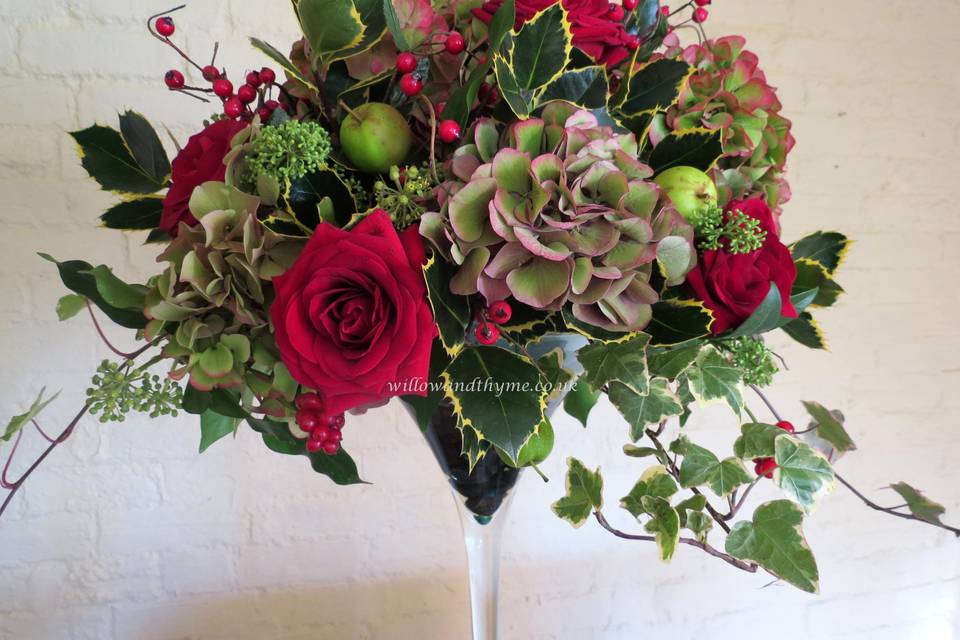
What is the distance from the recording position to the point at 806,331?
1.58 ft

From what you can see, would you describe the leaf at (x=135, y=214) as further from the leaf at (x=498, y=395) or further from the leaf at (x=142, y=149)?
the leaf at (x=498, y=395)

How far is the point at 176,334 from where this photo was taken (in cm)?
39

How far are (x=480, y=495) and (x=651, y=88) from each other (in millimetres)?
336

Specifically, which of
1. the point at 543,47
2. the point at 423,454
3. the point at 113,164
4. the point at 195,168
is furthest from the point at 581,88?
the point at 423,454

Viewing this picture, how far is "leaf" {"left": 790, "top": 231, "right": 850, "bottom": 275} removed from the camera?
20.1 inches

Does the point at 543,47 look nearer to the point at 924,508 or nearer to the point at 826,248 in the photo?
the point at 826,248

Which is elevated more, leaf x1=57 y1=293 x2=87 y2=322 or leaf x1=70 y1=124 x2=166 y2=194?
leaf x1=70 y1=124 x2=166 y2=194

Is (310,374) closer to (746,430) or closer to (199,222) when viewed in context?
(199,222)

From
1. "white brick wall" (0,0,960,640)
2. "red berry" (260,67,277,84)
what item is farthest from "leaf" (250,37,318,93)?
"white brick wall" (0,0,960,640)

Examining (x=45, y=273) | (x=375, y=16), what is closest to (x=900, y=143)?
(x=375, y=16)

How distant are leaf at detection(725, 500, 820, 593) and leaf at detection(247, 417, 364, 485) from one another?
0.85 feet

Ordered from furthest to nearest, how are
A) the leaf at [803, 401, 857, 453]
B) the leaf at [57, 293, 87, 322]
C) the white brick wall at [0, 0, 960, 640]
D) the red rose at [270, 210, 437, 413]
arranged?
1. the white brick wall at [0, 0, 960, 640]
2. the leaf at [803, 401, 857, 453]
3. the leaf at [57, 293, 87, 322]
4. the red rose at [270, 210, 437, 413]

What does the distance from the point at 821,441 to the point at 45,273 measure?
86 centimetres

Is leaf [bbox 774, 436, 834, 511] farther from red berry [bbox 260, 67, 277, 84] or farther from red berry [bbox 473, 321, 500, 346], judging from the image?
red berry [bbox 260, 67, 277, 84]
